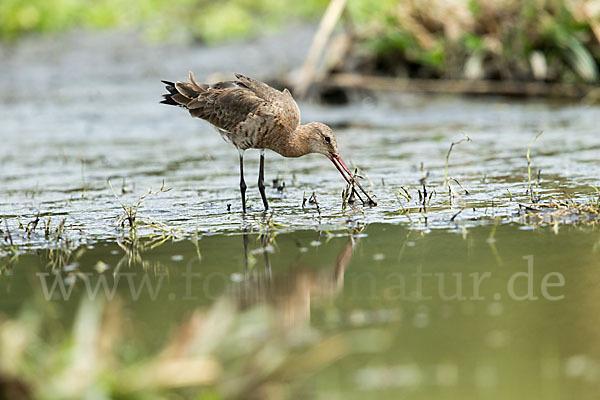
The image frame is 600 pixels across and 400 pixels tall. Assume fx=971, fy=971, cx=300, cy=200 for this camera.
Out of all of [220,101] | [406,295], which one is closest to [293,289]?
[406,295]

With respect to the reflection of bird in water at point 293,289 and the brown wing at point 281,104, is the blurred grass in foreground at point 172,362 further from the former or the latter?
the brown wing at point 281,104

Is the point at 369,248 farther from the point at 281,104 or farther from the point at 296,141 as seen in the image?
the point at 281,104

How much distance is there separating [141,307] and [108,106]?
11924 millimetres

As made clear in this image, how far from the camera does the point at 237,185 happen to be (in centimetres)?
913

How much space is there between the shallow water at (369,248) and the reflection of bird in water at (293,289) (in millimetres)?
16

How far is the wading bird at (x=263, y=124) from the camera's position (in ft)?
26.4

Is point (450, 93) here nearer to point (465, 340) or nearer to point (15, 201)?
point (15, 201)

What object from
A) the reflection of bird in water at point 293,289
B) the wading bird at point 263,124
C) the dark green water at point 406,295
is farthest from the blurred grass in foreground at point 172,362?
the wading bird at point 263,124

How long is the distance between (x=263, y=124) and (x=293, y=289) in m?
3.04

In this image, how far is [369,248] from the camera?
6188mm

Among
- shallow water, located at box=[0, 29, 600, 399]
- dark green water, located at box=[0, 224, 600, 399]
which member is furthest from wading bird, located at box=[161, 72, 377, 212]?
dark green water, located at box=[0, 224, 600, 399]

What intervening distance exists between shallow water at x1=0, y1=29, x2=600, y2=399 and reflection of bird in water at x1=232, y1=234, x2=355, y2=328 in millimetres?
16

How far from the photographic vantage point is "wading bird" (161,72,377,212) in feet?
26.4

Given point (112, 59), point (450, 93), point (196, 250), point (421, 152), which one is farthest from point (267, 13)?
point (196, 250)
